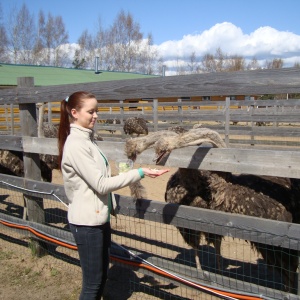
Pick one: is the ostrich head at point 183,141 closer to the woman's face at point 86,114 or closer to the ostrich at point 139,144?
the ostrich at point 139,144

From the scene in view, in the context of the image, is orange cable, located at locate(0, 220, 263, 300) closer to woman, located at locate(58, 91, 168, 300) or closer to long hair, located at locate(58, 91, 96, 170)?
woman, located at locate(58, 91, 168, 300)

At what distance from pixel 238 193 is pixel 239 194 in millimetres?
15

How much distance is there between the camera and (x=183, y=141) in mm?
3320

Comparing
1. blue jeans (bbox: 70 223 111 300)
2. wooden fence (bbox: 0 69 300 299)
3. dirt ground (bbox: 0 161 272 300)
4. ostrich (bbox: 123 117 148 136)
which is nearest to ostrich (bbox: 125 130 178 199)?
wooden fence (bbox: 0 69 300 299)

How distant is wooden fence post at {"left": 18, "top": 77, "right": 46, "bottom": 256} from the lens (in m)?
4.89

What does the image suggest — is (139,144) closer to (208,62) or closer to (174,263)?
(174,263)

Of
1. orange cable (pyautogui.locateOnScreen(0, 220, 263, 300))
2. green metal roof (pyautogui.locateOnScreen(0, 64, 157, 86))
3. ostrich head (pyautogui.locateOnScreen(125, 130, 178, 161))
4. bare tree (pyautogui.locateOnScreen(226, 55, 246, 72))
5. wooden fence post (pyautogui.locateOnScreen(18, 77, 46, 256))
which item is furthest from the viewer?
bare tree (pyautogui.locateOnScreen(226, 55, 246, 72))

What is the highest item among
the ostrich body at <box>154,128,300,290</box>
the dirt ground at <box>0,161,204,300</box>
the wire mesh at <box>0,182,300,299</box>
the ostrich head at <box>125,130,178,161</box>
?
the ostrich head at <box>125,130,178,161</box>

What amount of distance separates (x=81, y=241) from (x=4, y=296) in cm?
183

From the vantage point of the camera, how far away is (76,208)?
116 inches

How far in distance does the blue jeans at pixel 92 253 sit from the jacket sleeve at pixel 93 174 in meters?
0.35

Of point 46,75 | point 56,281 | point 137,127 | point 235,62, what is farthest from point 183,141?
point 235,62

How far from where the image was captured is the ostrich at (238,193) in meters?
3.43

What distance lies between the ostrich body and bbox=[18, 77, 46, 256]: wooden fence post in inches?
71.2
